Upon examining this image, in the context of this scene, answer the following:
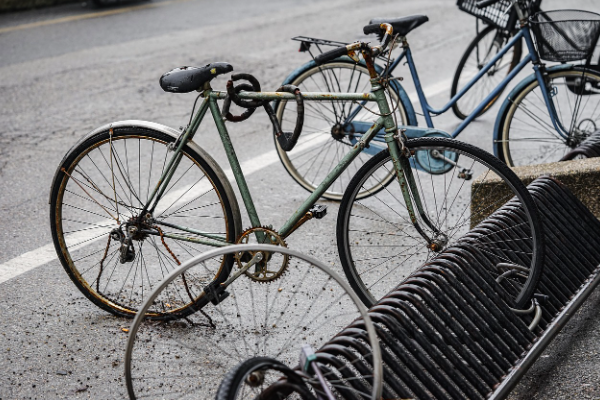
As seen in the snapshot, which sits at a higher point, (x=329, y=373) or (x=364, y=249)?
(x=329, y=373)

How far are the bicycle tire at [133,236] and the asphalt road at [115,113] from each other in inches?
6.5

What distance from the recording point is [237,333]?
363 centimetres

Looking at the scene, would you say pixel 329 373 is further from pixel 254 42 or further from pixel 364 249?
pixel 254 42

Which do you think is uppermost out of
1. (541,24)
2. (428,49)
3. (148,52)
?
(541,24)

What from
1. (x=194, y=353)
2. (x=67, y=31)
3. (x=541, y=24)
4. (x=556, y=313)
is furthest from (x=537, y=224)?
(x=67, y=31)

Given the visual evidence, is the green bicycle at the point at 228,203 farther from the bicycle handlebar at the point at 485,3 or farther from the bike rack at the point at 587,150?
the bicycle handlebar at the point at 485,3

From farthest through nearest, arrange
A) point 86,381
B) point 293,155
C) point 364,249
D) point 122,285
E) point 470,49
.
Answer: point 470,49
point 293,155
point 364,249
point 122,285
point 86,381

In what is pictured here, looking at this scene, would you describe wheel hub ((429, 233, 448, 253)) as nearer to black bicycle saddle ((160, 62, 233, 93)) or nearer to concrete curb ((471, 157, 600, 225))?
concrete curb ((471, 157, 600, 225))

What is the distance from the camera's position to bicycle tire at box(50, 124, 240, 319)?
141 inches

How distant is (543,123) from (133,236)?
12.5 feet

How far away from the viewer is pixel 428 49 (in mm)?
9211

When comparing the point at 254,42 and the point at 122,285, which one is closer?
the point at 122,285

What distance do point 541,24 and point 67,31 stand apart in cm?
782

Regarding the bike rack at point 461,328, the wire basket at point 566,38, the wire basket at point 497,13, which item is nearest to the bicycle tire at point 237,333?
the bike rack at point 461,328
